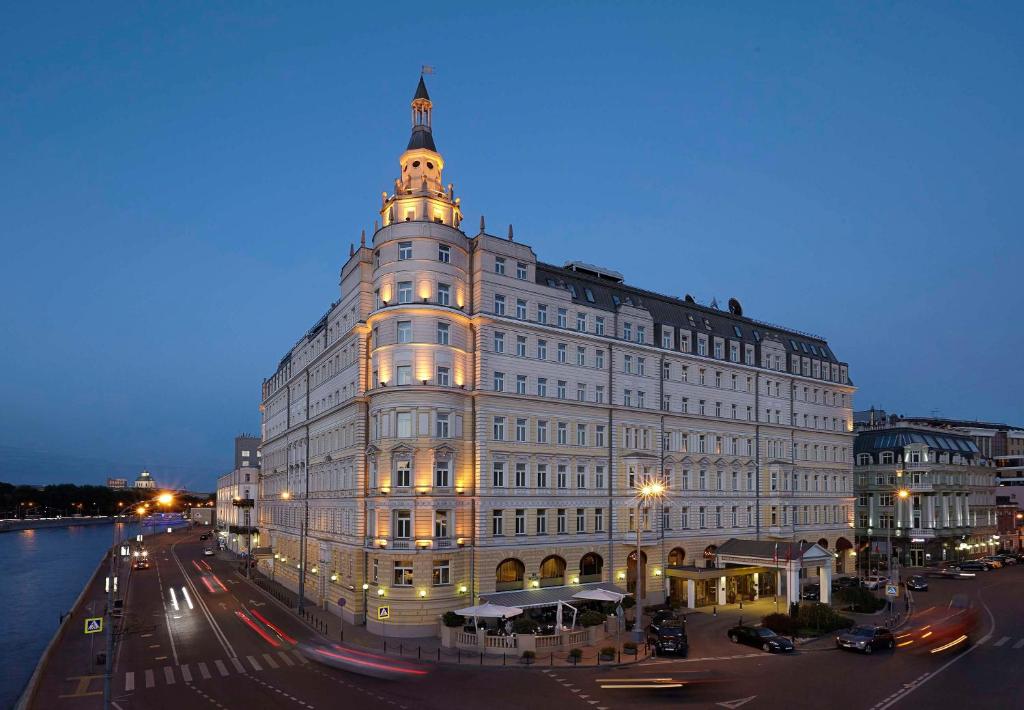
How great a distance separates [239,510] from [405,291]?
284 ft

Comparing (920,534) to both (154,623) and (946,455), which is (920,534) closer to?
(946,455)

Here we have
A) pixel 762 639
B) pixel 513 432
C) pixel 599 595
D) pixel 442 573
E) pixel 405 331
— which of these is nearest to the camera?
pixel 762 639

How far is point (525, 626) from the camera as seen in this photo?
5388cm

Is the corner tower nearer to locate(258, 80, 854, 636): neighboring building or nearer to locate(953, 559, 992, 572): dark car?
locate(258, 80, 854, 636): neighboring building

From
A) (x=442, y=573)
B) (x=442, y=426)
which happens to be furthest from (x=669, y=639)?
(x=442, y=426)

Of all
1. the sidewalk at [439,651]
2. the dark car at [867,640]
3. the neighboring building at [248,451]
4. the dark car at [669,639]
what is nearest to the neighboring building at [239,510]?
the neighboring building at [248,451]

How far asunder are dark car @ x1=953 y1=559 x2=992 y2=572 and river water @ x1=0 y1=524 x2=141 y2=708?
337 feet

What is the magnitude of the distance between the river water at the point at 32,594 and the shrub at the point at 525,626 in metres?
27.8

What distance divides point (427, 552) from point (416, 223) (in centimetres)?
2494

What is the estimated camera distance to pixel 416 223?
59.4m

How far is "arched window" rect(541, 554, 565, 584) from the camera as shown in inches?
2475

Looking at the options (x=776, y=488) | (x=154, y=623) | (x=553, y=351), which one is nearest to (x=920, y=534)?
(x=776, y=488)

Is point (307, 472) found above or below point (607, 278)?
below

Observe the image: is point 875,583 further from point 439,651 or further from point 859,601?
point 439,651
